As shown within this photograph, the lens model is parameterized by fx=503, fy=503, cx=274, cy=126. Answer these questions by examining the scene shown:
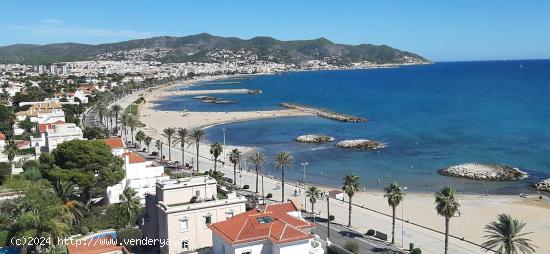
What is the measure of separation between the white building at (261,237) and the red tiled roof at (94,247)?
597cm

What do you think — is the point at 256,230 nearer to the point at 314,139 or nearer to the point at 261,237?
the point at 261,237

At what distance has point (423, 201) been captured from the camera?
176 feet

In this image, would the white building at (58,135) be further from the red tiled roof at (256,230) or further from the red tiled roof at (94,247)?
the red tiled roof at (256,230)

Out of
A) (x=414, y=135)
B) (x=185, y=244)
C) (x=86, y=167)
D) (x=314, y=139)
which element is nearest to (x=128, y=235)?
(x=185, y=244)

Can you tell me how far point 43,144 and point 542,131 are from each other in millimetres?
87931

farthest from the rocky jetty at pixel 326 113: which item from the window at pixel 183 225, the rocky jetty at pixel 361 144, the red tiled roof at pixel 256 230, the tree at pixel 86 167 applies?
the red tiled roof at pixel 256 230

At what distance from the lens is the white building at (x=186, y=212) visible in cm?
3125

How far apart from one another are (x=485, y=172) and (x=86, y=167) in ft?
160

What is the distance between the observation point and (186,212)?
1235 inches

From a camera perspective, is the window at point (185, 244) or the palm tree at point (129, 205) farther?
the palm tree at point (129, 205)

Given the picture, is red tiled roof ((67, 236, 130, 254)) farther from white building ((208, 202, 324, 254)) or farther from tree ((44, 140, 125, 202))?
tree ((44, 140, 125, 202))

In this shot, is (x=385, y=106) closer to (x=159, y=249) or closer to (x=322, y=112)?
(x=322, y=112)

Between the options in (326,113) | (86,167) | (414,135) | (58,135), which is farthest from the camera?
(326,113)

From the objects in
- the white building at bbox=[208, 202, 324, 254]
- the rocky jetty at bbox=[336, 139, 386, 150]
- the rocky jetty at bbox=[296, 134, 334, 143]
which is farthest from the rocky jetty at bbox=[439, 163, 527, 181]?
the white building at bbox=[208, 202, 324, 254]
